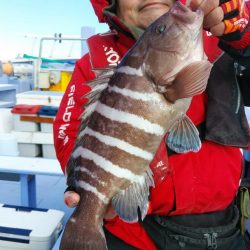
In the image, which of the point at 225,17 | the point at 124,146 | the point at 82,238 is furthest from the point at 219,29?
the point at 82,238

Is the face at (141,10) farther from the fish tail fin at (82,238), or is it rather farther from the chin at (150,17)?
the fish tail fin at (82,238)

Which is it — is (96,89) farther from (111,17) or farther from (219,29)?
(111,17)

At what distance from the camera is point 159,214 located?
1.86 metres

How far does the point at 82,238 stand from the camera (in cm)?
144

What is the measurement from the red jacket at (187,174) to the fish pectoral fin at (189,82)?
16.0 inches

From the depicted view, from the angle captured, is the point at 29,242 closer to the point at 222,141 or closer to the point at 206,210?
the point at 206,210

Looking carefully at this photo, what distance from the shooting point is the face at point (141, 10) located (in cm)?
192

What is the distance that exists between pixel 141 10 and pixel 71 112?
78 cm

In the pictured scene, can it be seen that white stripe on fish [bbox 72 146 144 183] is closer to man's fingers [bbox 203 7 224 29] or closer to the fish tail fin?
the fish tail fin

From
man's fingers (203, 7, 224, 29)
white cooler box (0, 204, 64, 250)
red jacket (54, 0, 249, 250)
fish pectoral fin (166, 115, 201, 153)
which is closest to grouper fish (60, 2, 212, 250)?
fish pectoral fin (166, 115, 201, 153)

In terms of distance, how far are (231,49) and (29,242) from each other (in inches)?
76.2

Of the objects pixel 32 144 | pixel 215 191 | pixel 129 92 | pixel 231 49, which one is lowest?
pixel 32 144

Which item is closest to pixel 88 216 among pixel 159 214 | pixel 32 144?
pixel 159 214

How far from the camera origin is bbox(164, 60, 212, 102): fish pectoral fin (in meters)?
1.32
